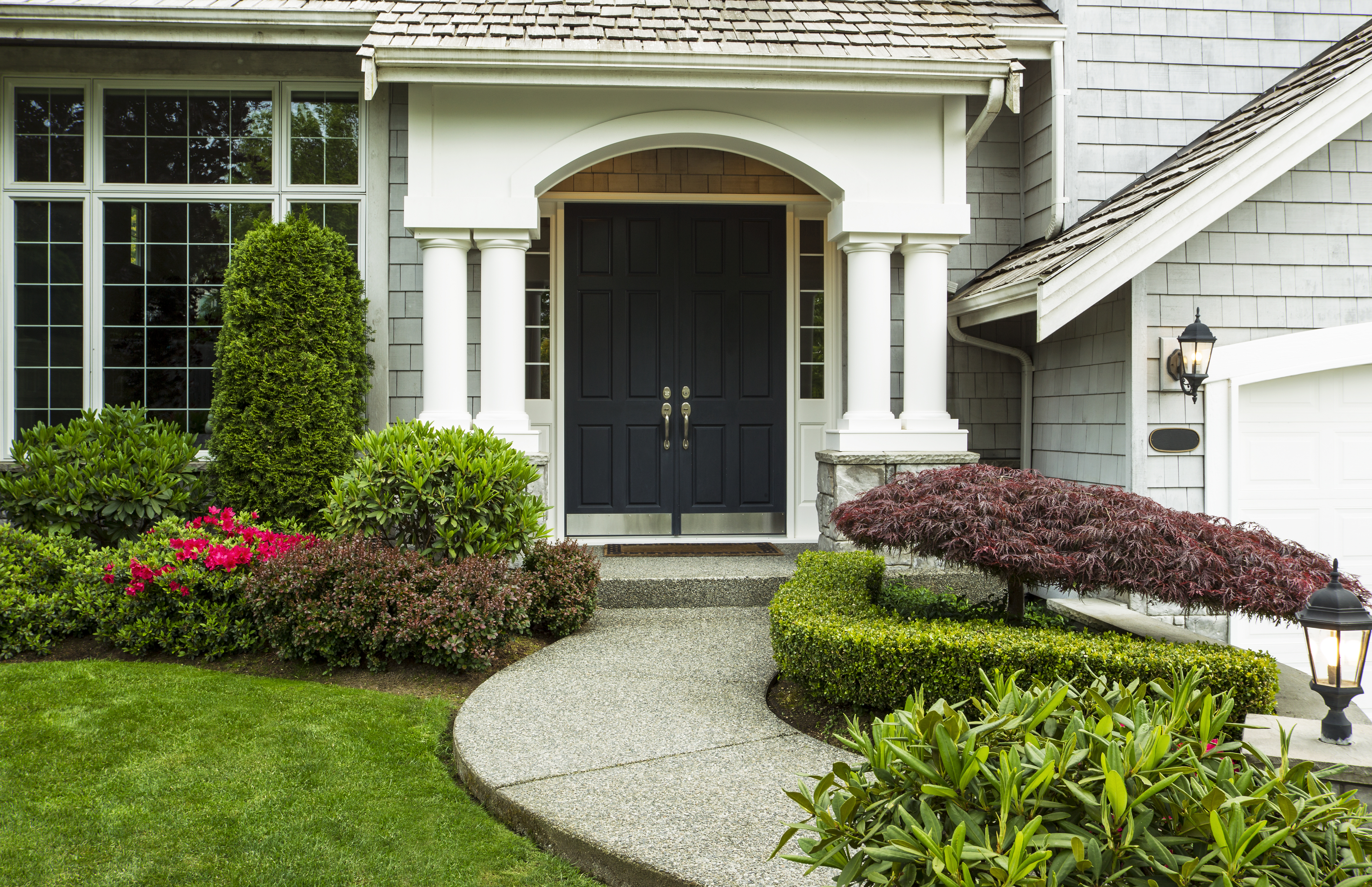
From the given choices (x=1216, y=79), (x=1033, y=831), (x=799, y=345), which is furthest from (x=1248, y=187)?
(x=1033, y=831)

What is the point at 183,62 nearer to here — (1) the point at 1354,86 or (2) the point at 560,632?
(2) the point at 560,632

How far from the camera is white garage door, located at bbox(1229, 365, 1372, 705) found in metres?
5.95

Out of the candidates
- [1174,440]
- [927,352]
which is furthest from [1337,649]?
[927,352]

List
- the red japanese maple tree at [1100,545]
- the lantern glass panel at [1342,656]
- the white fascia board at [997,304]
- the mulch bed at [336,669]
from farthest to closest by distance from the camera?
the white fascia board at [997,304] → the mulch bed at [336,669] → the red japanese maple tree at [1100,545] → the lantern glass panel at [1342,656]

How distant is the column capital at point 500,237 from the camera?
6.44 metres

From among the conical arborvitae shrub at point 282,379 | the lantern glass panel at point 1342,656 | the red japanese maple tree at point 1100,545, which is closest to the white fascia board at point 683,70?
the conical arborvitae shrub at point 282,379

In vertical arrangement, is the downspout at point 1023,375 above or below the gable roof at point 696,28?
below

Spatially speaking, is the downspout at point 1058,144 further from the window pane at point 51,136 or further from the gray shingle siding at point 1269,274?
the window pane at point 51,136

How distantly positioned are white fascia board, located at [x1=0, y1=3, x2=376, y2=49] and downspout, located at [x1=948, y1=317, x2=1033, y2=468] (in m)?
4.67

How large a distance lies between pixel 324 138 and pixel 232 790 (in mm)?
5130

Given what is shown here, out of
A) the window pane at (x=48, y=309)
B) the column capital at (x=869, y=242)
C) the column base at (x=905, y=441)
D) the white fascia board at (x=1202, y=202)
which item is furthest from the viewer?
the window pane at (x=48, y=309)

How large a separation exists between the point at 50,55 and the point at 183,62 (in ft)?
3.03

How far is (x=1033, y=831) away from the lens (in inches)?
64.9

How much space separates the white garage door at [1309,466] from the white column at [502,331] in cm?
451
